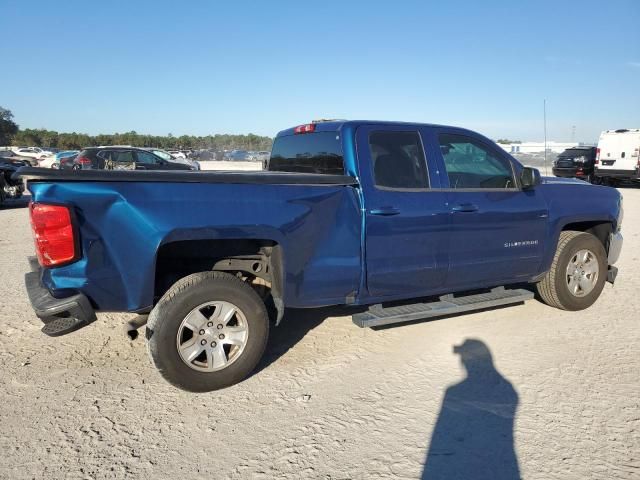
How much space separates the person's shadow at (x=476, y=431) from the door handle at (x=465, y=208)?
127cm

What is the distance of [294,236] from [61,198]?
150cm

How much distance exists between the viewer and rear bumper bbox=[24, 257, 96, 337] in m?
3.10

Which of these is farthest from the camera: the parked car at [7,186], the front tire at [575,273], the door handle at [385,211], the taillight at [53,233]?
the parked car at [7,186]

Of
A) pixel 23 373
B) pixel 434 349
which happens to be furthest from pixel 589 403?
pixel 23 373

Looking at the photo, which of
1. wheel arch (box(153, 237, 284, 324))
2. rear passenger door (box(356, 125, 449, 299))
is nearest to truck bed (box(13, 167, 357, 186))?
rear passenger door (box(356, 125, 449, 299))

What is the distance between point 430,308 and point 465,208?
91 centimetres

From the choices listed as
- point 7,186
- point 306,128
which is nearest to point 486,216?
point 306,128

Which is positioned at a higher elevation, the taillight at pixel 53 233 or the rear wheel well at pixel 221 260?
the taillight at pixel 53 233

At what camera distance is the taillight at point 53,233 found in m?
2.98

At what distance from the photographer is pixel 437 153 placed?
434cm

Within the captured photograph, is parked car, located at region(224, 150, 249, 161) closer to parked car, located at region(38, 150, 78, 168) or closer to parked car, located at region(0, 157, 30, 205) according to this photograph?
parked car, located at region(38, 150, 78, 168)

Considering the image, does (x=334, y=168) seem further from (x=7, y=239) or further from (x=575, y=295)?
(x=7, y=239)

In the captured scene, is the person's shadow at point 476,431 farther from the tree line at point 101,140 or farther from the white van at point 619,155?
the tree line at point 101,140

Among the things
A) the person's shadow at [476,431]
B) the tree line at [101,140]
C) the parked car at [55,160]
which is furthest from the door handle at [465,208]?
the tree line at [101,140]
